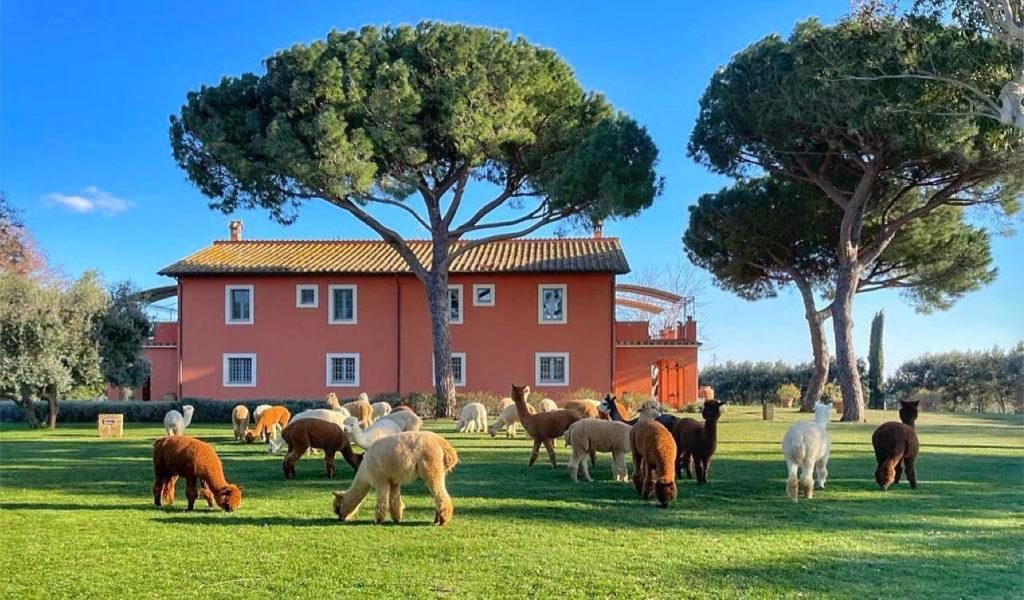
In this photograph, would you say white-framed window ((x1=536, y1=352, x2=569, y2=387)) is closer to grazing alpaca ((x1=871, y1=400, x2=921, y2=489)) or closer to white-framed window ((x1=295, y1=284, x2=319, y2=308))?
white-framed window ((x1=295, y1=284, x2=319, y2=308))

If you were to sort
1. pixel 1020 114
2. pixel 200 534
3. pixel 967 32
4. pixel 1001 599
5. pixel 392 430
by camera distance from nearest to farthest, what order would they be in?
pixel 1001 599, pixel 200 534, pixel 392 430, pixel 1020 114, pixel 967 32

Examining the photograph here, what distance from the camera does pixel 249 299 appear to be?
114 ft

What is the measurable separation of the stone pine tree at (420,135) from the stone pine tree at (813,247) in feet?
24.3

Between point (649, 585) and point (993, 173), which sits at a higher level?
point (993, 173)

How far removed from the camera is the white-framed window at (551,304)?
3391 centimetres

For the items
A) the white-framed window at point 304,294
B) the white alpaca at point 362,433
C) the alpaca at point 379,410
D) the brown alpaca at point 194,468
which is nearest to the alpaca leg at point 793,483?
the white alpaca at point 362,433

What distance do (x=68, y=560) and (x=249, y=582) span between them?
1.89 m

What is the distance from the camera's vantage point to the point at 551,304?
34.1 m

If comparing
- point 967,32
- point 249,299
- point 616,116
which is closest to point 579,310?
point 616,116

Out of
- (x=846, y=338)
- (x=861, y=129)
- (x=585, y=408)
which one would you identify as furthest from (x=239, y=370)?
(x=861, y=129)

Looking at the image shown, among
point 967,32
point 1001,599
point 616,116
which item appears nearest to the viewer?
point 1001,599

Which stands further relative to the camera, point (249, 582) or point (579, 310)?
point (579, 310)

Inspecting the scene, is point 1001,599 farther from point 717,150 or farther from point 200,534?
point 717,150

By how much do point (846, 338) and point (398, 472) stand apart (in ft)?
77.9
